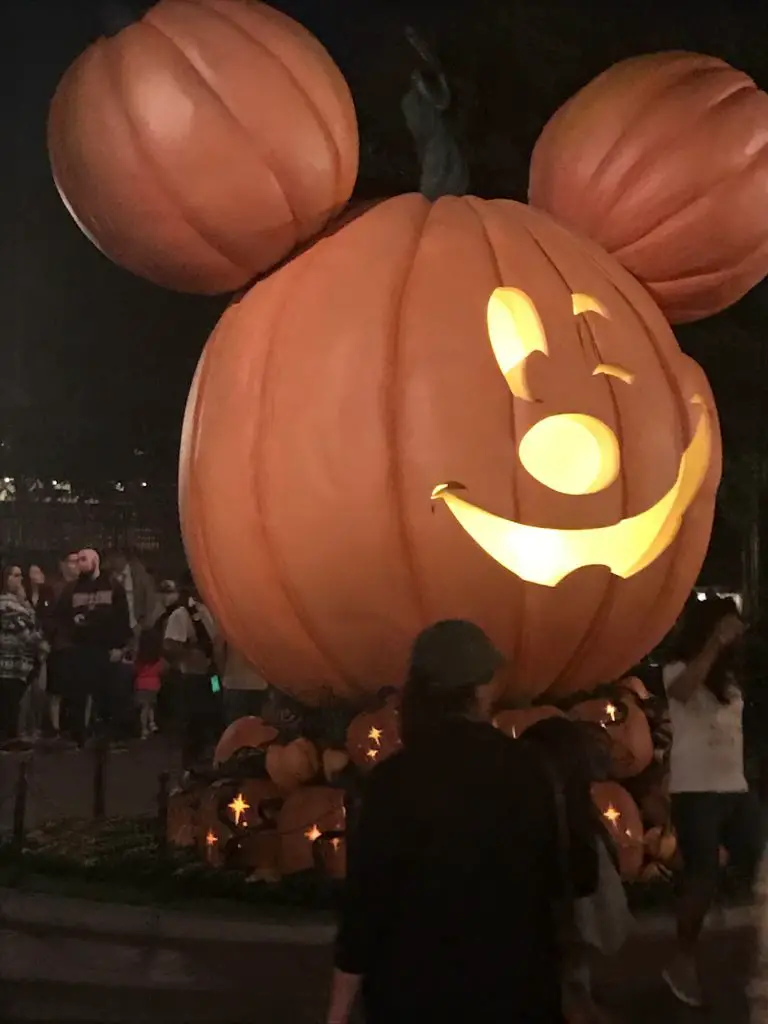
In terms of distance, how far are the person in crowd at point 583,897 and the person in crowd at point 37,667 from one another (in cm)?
44

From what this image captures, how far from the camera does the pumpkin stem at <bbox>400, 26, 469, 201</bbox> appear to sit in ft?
3.50

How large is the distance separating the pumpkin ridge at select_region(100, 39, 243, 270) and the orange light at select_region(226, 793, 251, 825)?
508mm

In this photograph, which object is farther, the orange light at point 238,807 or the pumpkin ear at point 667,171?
the pumpkin ear at point 667,171

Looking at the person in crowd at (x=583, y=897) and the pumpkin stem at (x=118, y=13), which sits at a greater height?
the pumpkin stem at (x=118, y=13)

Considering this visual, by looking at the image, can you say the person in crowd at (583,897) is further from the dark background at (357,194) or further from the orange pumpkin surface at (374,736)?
the dark background at (357,194)

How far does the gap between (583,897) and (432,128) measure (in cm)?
75

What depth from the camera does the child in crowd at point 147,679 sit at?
96 centimetres

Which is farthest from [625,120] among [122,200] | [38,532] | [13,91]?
[38,532]

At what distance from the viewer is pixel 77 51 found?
1.02m

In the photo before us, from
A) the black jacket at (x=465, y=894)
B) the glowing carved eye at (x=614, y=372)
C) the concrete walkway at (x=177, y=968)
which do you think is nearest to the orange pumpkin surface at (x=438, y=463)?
the glowing carved eye at (x=614, y=372)

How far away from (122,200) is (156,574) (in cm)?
34

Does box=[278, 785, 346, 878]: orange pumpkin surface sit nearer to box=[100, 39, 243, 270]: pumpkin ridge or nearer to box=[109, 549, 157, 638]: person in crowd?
box=[109, 549, 157, 638]: person in crowd

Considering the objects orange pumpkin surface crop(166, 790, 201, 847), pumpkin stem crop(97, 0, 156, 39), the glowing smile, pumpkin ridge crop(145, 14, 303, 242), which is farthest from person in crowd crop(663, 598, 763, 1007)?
pumpkin stem crop(97, 0, 156, 39)

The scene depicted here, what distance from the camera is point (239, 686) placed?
0.99 meters
